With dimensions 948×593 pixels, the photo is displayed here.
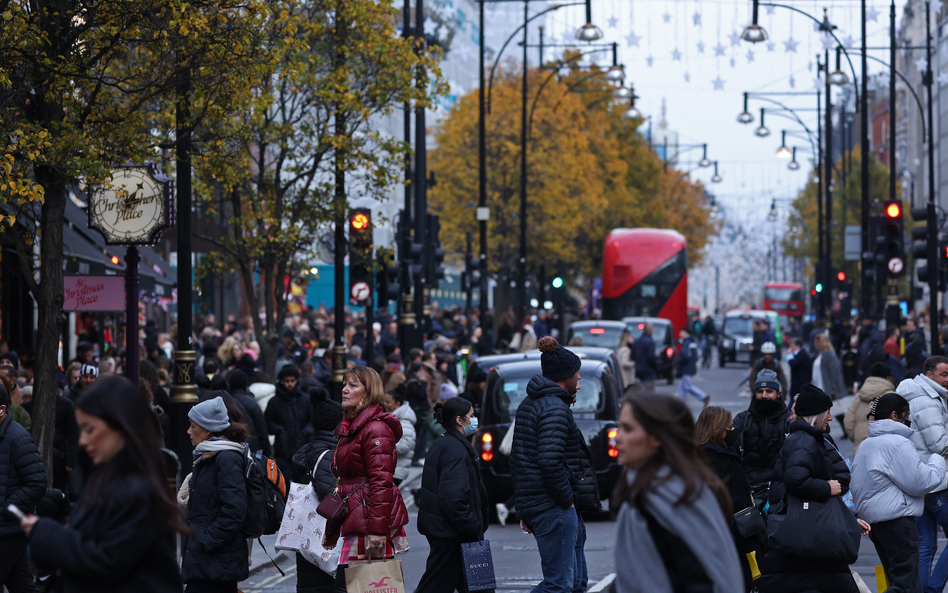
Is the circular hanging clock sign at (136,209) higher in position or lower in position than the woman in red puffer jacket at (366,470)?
higher

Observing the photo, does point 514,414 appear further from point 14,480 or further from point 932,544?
point 14,480

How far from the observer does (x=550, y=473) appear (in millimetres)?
8164

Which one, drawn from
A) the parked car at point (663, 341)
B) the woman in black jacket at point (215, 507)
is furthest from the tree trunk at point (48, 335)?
the parked car at point (663, 341)

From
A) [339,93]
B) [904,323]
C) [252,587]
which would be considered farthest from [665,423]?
[904,323]

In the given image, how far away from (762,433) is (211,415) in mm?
3826

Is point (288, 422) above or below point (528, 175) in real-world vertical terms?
below

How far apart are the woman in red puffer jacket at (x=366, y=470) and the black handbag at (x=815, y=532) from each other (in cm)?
203

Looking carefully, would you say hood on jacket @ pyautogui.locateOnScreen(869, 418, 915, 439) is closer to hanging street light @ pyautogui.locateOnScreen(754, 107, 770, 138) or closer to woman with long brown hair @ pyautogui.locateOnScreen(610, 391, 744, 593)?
woman with long brown hair @ pyautogui.locateOnScreen(610, 391, 744, 593)

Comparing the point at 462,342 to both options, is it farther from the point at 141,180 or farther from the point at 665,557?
the point at 665,557

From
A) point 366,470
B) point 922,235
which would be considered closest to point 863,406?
point 366,470

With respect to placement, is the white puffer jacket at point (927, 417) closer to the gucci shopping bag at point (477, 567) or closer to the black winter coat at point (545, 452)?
the black winter coat at point (545, 452)

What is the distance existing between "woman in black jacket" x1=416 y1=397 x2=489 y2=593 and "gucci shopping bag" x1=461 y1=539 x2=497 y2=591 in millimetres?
90

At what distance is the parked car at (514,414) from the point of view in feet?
44.5

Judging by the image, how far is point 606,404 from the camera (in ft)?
45.0
